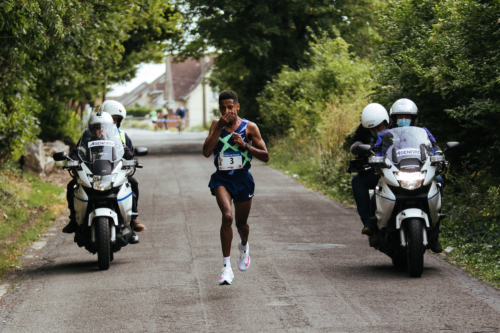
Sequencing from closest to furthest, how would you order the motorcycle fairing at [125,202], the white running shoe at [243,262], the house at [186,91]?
the white running shoe at [243,262] → the motorcycle fairing at [125,202] → the house at [186,91]

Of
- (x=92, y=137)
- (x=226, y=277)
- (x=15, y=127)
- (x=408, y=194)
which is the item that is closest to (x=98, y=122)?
(x=92, y=137)

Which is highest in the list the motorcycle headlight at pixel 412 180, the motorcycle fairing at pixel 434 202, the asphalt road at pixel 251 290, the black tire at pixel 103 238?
the motorcycle headlight at pixel 412 180

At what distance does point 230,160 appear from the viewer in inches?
283

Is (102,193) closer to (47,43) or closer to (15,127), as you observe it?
(47,43)

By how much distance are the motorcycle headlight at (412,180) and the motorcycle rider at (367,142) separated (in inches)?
23.8

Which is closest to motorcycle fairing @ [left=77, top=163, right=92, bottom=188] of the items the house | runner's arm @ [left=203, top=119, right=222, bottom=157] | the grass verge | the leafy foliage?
the grass verge

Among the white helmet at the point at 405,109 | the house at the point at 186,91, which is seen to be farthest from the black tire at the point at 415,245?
the house at the point at 186,91

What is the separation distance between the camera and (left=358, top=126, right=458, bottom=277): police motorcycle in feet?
24.1

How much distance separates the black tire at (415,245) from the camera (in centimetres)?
725

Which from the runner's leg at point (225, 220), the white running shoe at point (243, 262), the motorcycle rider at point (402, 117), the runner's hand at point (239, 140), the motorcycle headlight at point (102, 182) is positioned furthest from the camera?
the motorcycle headlight at point (102, 182)

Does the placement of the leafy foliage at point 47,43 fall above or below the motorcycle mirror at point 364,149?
above

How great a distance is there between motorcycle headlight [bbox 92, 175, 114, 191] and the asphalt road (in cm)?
93

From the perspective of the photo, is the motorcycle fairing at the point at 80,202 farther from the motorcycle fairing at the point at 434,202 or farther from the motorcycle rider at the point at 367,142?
the motorcycle fairing at the point at 434,202

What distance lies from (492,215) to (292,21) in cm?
2227
